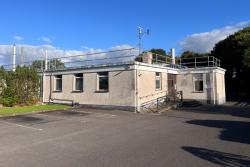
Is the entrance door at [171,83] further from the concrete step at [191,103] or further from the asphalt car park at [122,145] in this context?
the asphalt car park at [122,145]

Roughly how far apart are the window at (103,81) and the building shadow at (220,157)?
14.4 metres

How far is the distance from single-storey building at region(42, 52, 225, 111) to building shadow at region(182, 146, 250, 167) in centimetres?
1232

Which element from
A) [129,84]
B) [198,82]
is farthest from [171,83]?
[129,84]

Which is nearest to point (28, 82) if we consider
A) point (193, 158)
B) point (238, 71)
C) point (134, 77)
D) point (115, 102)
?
point (115, 102)

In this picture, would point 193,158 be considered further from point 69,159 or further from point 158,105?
point 158,105

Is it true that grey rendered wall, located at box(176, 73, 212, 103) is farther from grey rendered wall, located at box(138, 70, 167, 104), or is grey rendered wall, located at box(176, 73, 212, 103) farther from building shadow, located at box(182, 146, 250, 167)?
building shadow, located at box(182, 146, 250, 167)

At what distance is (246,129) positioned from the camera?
12.9 metres

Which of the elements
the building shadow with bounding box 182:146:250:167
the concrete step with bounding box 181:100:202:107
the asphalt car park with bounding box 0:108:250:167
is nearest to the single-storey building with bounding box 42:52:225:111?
the concrete step with bounding box 181:100:202:107

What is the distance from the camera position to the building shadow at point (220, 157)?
7215mm

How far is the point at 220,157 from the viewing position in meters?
7.84

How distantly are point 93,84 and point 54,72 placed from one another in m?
5.57

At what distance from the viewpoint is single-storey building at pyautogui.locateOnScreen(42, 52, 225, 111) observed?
21.4m

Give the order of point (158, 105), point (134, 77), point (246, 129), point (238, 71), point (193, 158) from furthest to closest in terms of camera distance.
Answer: point (238, 71) < point (158, 105) < point (134, 77) < point (246, 129) < point (193, 158)

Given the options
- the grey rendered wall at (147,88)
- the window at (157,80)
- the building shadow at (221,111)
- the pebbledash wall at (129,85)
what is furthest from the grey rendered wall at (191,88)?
the window at (157,80)
